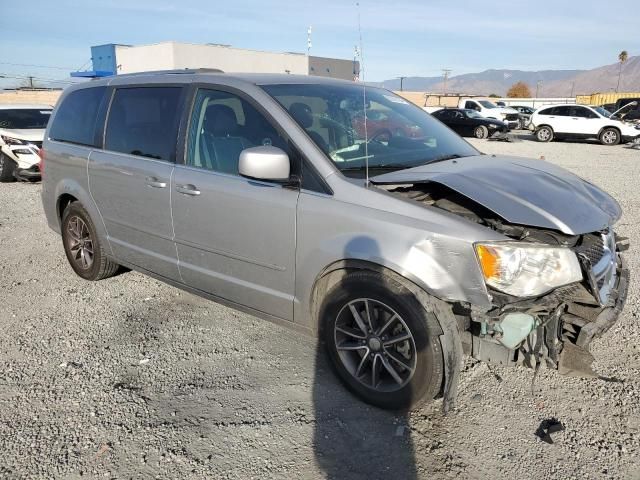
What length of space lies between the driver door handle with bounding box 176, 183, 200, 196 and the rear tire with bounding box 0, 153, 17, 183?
30.0 feet

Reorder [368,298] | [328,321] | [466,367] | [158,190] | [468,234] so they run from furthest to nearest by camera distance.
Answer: [158,190] → [466,367] → [328,321] → [368,298] → [468,234]

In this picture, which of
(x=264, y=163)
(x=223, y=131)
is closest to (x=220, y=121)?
(x=223, y=131)

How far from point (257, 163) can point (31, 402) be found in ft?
6.51

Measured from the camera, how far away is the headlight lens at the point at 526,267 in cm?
258

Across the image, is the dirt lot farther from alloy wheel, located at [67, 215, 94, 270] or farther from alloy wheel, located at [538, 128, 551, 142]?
alloy wheel, located at [538, 128, 551, 142]

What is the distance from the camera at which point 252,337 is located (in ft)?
12.9

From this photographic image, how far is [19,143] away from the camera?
420 inches

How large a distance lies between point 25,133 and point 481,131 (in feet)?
59.8

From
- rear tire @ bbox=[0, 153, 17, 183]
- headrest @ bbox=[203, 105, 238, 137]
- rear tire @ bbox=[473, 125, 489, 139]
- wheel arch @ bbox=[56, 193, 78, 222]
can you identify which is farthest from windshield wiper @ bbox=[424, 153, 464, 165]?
rear tire @ bbox=[473, 125, 489, 139]

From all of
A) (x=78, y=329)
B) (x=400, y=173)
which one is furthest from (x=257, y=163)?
(x=78, y=329)

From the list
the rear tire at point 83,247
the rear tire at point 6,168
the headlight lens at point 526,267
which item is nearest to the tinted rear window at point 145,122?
the rear tire at point 83,247

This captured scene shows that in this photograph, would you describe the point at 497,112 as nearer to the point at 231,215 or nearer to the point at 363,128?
the point at 363,128

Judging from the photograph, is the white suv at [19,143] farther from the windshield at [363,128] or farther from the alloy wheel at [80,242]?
the windshield at [363,128]

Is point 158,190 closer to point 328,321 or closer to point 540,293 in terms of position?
point 328,321
